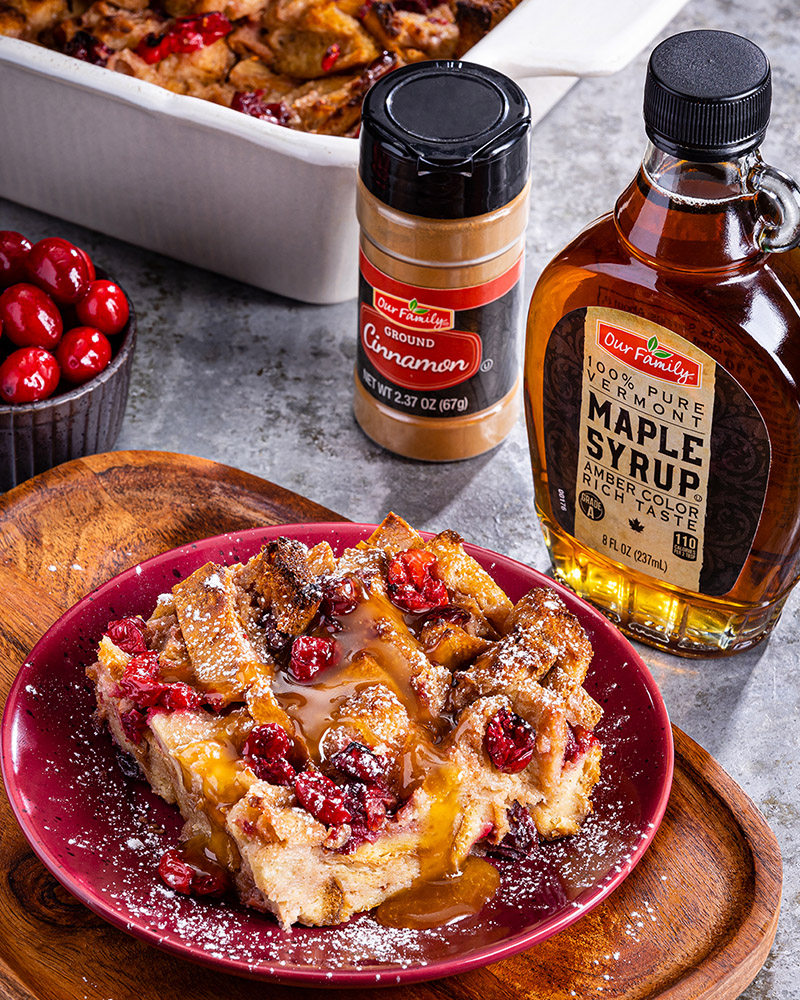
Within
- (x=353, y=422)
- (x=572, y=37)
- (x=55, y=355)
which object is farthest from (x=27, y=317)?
(x=572, y=37)

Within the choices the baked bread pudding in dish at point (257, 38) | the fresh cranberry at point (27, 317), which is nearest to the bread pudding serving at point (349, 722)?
the fresh cranberry at point (27, 317)

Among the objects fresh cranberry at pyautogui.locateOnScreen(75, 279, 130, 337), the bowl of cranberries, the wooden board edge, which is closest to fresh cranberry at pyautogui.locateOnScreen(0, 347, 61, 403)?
the bowl of cranberries

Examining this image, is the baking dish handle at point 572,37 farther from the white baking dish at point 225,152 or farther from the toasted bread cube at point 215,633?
the toasted bread cube at point 215,633

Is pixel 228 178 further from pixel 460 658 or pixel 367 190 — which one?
pixel 460 658

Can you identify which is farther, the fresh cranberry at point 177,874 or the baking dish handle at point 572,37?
the baking dish handle at point 572,37

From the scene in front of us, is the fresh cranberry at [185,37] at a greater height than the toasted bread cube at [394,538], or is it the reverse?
the fresh cranberry at [185,37]

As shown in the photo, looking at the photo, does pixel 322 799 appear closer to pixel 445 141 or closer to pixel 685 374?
pixel 685 374

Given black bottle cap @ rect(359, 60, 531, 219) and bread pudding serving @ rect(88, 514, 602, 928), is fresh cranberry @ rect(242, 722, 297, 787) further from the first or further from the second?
black bottle cap @ rect(359, 60, 531, 219)
